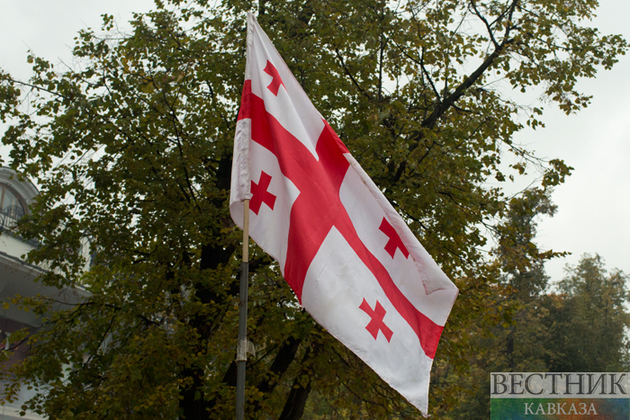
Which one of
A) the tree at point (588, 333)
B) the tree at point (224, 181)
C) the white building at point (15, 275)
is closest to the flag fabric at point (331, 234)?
the tree at point (224, 181)

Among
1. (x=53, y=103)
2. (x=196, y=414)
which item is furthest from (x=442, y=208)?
(x=53, y=103)

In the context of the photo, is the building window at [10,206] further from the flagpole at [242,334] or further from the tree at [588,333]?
the tree at [588,333]

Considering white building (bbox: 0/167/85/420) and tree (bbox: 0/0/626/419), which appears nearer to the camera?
tree (bbox: 0/0/626/419)

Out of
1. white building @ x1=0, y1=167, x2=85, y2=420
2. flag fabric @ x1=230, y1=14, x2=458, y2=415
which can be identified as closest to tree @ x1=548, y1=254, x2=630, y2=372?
white building @ x1=0, y1=167, x2=85, y2=420

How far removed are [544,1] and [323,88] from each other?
4233 mm

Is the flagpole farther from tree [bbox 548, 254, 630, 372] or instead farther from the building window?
tree [bbox 548, 254, 630, 372]

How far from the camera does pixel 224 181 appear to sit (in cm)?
1166

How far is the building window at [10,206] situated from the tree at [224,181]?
1148 centimetres

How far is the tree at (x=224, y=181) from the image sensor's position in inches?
379

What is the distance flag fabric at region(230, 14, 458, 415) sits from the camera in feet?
14.4

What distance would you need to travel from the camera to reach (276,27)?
1177 centimetres

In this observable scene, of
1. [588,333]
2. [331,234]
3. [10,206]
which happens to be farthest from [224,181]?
[588,333]

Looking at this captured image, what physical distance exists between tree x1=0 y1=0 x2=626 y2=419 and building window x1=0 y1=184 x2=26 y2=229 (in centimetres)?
1148

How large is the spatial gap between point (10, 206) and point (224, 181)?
45.6 feet
